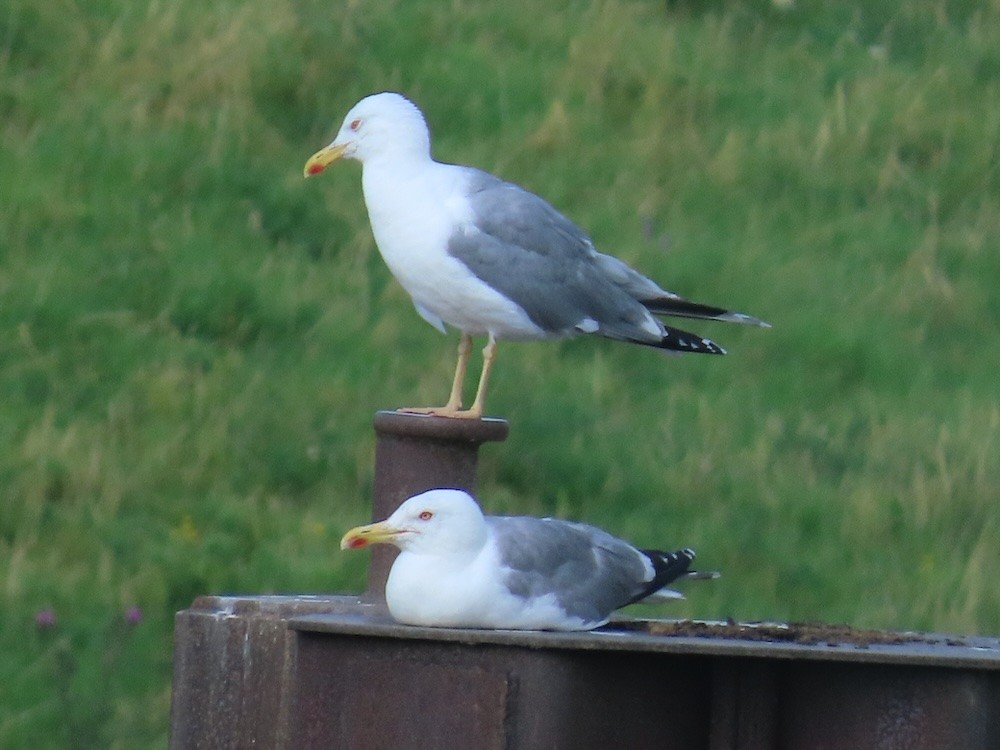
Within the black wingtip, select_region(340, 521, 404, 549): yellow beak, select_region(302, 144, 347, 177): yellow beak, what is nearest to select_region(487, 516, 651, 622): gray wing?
select_region(340, 521, 404, 549): yellow beak

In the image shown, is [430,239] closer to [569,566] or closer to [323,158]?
[323,158]

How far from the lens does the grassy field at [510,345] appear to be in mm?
6250

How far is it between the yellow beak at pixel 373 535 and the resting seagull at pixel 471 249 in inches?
38.0

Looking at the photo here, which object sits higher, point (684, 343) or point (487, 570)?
point (684, 343)

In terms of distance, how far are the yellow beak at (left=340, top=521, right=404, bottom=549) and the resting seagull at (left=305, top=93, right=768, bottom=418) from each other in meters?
0.97

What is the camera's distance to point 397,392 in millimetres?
7008

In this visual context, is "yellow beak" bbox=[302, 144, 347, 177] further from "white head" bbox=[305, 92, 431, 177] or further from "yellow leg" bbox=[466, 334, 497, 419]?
"yellow leg" bbox=[466, 334, 497, 419]

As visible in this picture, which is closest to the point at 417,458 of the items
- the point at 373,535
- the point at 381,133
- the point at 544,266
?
the point at 373,535

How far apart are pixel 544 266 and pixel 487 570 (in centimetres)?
138

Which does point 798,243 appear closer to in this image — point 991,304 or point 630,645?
point 991,304

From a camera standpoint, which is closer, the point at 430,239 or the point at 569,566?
the point at 569,566

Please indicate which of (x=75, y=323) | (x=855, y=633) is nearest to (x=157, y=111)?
(x=75, y=323)

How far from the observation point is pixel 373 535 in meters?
3.92

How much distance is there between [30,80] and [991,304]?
13.4 feet
